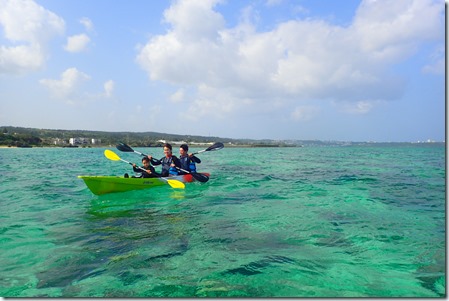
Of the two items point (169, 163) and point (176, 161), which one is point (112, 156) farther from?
point (176, 161)

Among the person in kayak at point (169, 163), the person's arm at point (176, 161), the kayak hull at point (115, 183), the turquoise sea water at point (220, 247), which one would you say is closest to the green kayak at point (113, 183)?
the kayak hull at point (115, 183)

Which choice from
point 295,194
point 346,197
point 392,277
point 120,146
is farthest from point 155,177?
point 392,277

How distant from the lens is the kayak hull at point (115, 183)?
13469 mm

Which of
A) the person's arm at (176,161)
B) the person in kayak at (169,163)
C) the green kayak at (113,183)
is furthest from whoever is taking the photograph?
the person's arm at (176,161)

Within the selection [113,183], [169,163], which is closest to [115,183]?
[113,183]

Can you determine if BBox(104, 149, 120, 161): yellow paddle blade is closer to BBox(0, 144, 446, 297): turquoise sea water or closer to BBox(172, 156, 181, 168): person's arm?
BBox(172, 156, 181, 168): person's arm

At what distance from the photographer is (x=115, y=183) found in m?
13.8

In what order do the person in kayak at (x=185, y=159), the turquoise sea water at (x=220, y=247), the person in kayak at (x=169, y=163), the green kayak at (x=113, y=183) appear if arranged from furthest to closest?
the person in kayak at (x=185, y=159) < the person in kayak at (x=169, y=163) < the green kayak at (x=113, y=183) < the turquoise sea water at (x=220, y=247)

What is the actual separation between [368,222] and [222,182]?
34.8ft

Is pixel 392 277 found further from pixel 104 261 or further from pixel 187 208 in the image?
pixel 187 208

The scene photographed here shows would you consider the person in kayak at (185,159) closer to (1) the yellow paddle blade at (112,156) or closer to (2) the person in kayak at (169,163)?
(2) the person in kayak at (169,163)

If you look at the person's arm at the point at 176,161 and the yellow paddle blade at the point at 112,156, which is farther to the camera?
the yellow paddle blade at the point at 112,156

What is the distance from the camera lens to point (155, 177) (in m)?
15.3

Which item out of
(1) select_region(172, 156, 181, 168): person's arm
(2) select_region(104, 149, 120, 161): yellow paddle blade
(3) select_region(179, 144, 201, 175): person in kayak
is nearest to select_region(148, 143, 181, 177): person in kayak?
(1) select_region(172, 156, 181, 168): person's arm
